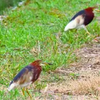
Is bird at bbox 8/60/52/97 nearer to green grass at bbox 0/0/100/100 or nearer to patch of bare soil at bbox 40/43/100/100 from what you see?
green grass at bbox 0/0/100/100

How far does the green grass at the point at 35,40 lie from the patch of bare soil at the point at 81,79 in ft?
0.48

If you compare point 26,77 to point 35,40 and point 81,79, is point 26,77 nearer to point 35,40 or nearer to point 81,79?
point 81,79

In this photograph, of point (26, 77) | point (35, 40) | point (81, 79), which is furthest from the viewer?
point (35, 40)

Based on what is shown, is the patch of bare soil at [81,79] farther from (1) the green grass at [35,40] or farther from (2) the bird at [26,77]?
(2) the bird at [26,77]

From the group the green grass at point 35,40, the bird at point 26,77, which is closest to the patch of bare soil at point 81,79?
the green grass at point 35,40

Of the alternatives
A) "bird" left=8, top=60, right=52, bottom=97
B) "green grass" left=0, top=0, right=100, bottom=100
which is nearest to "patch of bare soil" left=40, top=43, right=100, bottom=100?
"green grass" left=0, top=0, right=100, bottom=100

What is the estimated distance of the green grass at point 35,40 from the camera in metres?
7.37

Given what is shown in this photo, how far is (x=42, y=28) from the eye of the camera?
32.5ft

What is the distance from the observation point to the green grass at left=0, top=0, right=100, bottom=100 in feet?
24.2

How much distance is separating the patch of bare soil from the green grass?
0.48ft

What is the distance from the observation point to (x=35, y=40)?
346 inches

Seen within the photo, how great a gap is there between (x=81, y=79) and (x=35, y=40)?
222cm

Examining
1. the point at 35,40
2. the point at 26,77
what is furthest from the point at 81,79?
the point at 35,40

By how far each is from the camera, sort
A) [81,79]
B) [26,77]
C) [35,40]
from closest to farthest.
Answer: [26,77]
[81,79]
[35,40]
